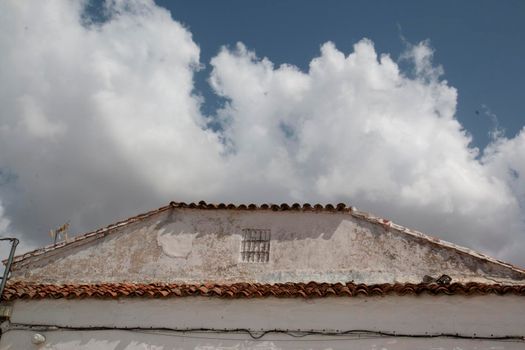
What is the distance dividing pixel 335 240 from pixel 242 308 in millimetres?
4053

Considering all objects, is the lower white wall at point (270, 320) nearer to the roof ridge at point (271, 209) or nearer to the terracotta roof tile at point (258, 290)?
the terracotta roof tile at point (258, 290)

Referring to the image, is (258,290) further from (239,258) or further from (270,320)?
(239,258)

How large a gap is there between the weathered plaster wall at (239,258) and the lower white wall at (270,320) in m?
2.91

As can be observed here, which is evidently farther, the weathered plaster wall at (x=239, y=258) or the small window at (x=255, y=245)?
the small window at (x=255, y=245)

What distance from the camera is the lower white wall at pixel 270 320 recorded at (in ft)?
24.6

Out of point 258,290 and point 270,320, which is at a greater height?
point 258,290

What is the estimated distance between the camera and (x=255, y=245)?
11914mm

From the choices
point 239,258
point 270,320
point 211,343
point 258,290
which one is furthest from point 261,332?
point 239,258

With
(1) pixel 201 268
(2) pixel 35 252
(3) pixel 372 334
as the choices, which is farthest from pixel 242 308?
(2) pixel 35 252

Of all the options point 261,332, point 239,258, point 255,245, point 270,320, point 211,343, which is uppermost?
point 255,245

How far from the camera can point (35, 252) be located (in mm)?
12344

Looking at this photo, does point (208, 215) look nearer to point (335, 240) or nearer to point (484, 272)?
point (335, 240)

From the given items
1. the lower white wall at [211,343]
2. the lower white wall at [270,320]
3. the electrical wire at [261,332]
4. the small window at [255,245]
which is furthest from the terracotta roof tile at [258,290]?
the small window at [255,245]

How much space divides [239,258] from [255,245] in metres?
0.55
